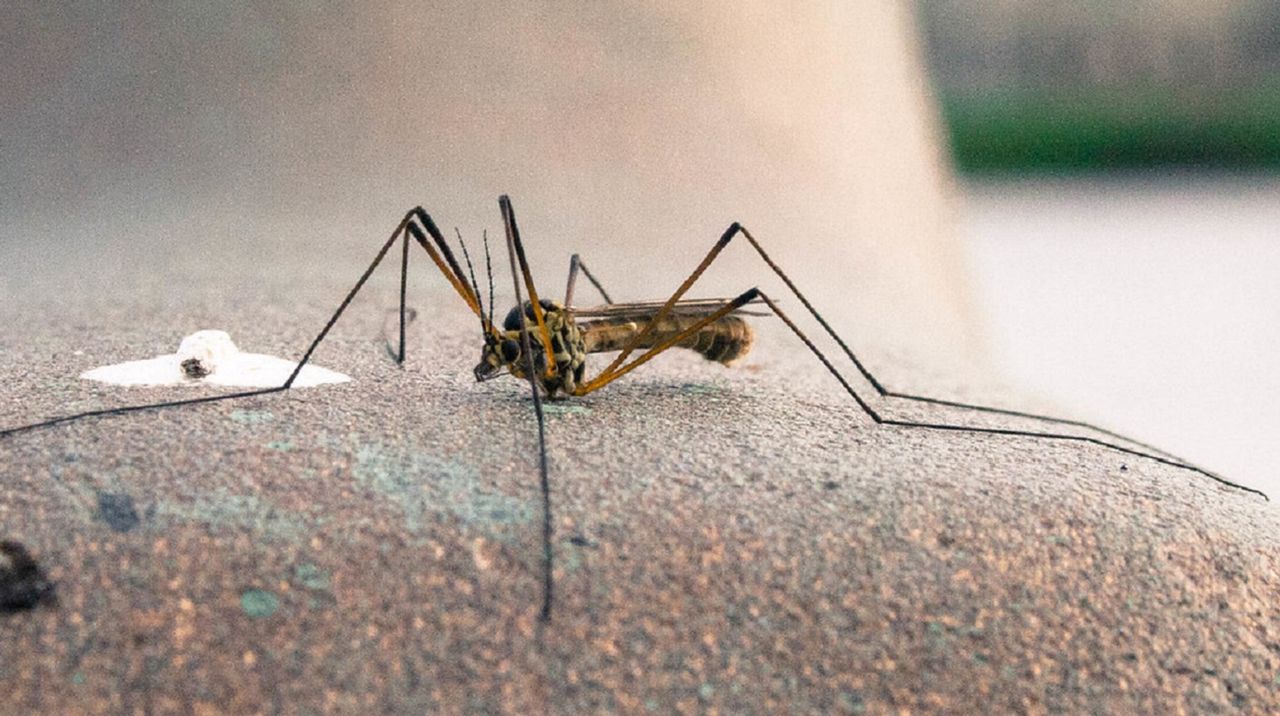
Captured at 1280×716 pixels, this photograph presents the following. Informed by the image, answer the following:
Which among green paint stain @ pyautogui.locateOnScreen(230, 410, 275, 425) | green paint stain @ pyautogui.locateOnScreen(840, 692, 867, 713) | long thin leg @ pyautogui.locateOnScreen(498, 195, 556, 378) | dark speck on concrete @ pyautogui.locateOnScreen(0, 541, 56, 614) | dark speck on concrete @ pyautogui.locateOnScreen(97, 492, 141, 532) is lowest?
green paint stain @ pyautogui.locateOnScreen(840, 692, 867, 713)

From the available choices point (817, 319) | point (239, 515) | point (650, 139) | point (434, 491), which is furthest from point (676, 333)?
point (650, 139)

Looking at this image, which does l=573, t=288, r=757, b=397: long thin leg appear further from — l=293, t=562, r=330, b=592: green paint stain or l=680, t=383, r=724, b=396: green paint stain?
l=293, t=562, r=330, b=592: green paint stain

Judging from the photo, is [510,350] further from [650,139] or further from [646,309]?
[650,139]

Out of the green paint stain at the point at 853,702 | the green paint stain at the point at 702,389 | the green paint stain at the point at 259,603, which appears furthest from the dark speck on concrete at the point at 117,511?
the green paint stain at the point at 702,389

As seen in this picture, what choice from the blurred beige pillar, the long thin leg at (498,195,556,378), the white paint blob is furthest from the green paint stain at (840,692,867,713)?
the blurred beige pillar

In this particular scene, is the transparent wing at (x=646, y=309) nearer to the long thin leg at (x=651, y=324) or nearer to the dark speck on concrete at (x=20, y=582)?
the long thin leg at (x=651, y=324)
